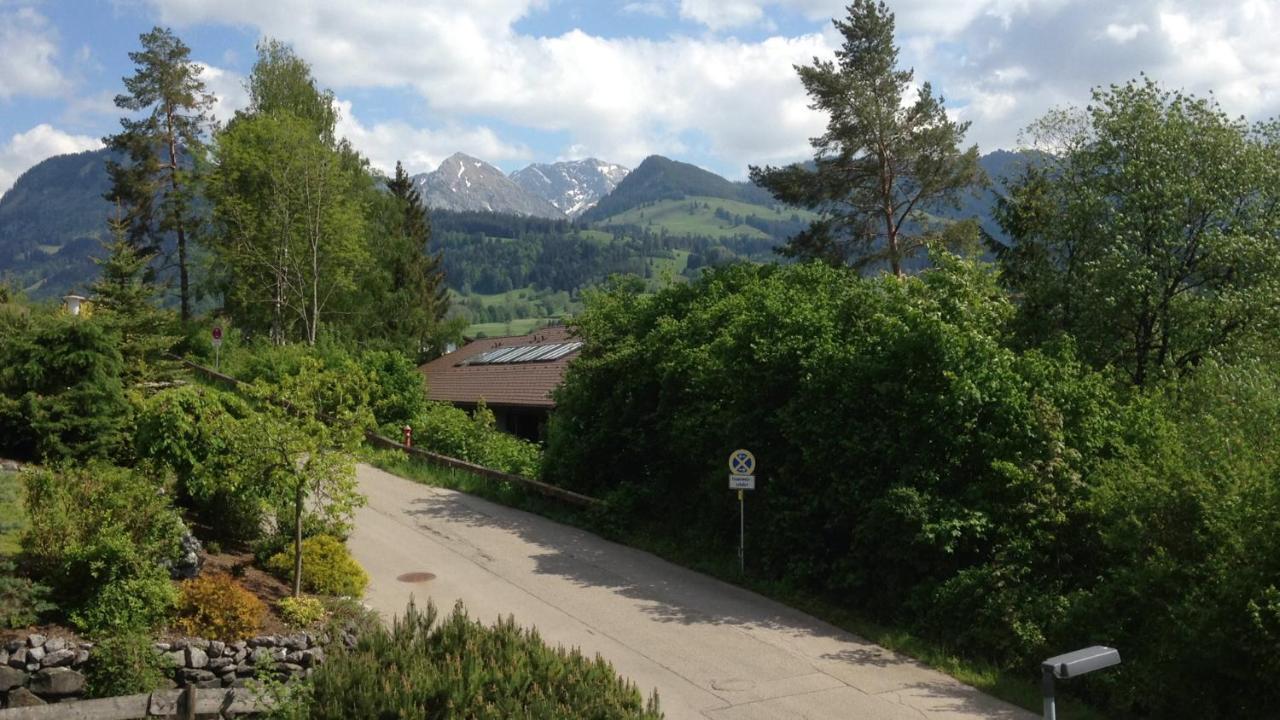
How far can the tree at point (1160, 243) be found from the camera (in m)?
18.7

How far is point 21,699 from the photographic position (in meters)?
10.8

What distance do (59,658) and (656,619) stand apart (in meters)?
7.88

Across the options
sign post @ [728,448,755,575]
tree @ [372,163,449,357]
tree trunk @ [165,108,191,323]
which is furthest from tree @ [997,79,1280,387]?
tree trunk @ [165,108,191,323]

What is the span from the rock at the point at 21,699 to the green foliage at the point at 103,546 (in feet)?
3.14

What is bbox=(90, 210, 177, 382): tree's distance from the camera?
848 inches

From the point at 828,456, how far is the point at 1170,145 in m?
10.2

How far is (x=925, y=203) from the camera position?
3123 centimetres

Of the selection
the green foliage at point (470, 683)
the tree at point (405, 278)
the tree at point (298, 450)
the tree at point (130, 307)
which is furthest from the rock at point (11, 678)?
the tree at point (405, 278)

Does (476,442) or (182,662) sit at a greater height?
(476,442)

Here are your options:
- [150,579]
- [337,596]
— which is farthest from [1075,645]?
[150,579]

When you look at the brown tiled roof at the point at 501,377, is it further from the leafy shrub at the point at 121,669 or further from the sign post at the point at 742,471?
the leafy shrub at the point at 121,669

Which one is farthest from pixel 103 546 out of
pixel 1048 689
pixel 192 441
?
pixel 1048 689

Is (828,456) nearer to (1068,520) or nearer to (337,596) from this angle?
(1068,520)

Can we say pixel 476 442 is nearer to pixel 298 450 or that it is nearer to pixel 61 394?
pixel 61 394
